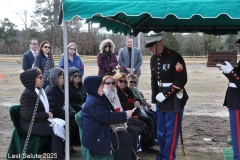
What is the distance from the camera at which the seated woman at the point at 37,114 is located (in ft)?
14.6

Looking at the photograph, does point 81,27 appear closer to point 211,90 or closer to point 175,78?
point 211,90

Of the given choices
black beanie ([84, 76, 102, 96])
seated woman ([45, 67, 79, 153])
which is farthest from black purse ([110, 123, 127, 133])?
seated woman ([45, 67, 79, 153])

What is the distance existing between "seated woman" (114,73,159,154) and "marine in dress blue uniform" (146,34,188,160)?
2.03 ft

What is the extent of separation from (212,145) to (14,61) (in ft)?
102

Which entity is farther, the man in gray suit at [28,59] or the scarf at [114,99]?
the man in gray suit at [28,59]

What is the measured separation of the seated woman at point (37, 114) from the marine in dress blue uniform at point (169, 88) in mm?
1349

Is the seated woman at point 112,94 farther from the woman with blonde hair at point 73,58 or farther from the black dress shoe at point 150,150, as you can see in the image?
the woman with blonde hair at point 73,58

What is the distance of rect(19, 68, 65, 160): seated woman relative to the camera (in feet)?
14.6

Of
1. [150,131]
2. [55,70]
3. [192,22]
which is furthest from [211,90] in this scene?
[55,70]

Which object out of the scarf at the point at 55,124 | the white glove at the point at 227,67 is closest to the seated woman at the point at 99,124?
the scarf at the point at 55,124

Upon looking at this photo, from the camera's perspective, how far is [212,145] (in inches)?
239

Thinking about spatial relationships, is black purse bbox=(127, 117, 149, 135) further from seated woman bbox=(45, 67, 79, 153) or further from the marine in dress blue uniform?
seated woman bbox=(45, 67, 79, 153)

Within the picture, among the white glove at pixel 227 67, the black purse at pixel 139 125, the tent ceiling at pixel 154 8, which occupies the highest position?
the tent ceiling at pixel 154 8

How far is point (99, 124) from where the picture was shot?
160 inches
